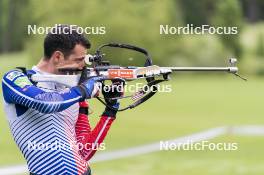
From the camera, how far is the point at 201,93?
34.7m

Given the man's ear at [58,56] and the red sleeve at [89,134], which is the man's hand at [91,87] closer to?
the man's ear at [58,56]

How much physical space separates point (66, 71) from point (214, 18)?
42.5 m

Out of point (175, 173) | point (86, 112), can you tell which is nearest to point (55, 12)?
point (175, 173)

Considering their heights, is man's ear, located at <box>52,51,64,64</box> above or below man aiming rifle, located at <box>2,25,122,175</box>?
above

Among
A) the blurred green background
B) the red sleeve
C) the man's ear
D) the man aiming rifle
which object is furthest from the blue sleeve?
the blurred green background

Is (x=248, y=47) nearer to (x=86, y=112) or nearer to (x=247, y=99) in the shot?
(x=247, y=99)

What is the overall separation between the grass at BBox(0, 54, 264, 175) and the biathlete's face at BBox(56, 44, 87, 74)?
→ 26.3 feet

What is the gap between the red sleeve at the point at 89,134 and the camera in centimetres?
438

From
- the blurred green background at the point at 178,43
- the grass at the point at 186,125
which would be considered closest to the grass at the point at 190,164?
the grass at the point at 186,125

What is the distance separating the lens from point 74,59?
4.02 metres

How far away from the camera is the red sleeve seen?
14.4 ft

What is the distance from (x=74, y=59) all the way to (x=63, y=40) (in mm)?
133

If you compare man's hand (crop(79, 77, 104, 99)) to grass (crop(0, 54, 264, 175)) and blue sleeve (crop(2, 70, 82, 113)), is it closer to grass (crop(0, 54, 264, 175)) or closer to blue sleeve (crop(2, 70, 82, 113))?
blue sleeve (crop(2, 70, 82, 113))

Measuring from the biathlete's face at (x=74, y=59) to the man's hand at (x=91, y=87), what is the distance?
0.13 metres
